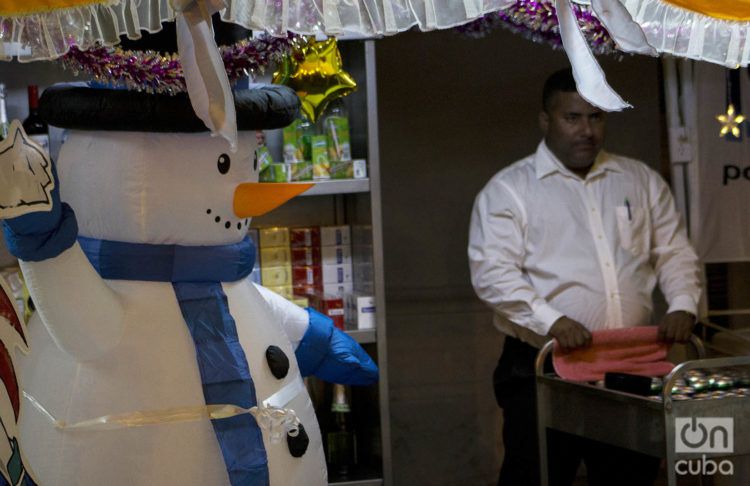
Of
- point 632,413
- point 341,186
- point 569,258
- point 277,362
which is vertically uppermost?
point 341,186

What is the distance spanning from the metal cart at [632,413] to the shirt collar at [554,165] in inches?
26.3

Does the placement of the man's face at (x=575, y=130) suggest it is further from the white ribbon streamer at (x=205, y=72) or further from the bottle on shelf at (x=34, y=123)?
the white ribbon streamer at (x=205, y=72)

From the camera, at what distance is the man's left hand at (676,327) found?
328cm

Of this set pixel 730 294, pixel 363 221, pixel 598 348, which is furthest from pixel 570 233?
pixel 730 294

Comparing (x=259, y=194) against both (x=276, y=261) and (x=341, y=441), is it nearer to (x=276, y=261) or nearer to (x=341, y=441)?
(x=276, y=261)

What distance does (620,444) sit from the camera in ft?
9.47

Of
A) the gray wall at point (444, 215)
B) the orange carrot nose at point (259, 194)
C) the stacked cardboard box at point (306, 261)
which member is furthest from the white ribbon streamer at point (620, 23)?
the gray wall at point (444, 215)

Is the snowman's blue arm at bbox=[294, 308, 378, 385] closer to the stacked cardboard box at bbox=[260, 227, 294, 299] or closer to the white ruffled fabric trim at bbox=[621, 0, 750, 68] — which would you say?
the stacked cardboard box at bbox=[260, 227, 294, 299]

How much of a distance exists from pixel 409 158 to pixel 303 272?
2.97 ft

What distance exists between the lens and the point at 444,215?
425 cm

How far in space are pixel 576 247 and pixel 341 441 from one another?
3.22 ft

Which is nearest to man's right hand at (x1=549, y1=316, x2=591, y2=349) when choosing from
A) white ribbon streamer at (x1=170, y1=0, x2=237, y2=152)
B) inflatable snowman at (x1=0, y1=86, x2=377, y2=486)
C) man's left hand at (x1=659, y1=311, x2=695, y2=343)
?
man's left hand at (x1=659, y1=311, x2=695, y2=343)

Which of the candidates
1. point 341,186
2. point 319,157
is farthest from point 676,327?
point 319,157

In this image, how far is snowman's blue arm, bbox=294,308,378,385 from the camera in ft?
8.52
